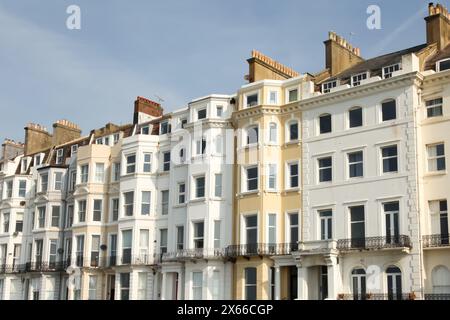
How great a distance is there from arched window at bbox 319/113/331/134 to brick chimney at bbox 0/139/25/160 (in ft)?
112

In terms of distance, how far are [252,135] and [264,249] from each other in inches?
251

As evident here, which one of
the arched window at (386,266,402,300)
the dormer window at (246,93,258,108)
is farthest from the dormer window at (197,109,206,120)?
the arched window at (386,266,402,300)

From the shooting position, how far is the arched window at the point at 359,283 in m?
29.6

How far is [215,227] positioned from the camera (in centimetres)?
3559

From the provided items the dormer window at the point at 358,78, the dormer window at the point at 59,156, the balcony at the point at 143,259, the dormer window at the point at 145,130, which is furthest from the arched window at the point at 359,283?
the dormer window at the point at 59,156

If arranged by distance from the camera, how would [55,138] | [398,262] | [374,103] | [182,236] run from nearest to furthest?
[398,262], [374,103], [182,236], [55,138]

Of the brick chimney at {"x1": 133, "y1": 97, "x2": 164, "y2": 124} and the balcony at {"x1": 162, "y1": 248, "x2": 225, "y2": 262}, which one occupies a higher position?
the brick chimney at {"x1": 133, "y1": 97, "x2": 164, "y2": 124}

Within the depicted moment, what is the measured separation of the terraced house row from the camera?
2925 cm

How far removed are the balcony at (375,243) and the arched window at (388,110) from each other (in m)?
5.72

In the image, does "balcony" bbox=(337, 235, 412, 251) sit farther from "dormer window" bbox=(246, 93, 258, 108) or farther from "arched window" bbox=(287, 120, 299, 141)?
"dormer window" bbox=(246, 93, 258, 108)

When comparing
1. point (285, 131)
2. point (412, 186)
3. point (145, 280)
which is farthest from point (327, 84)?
point (145, 280)

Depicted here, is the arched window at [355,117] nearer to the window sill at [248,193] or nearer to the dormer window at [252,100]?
the dormer window at [252,100]
